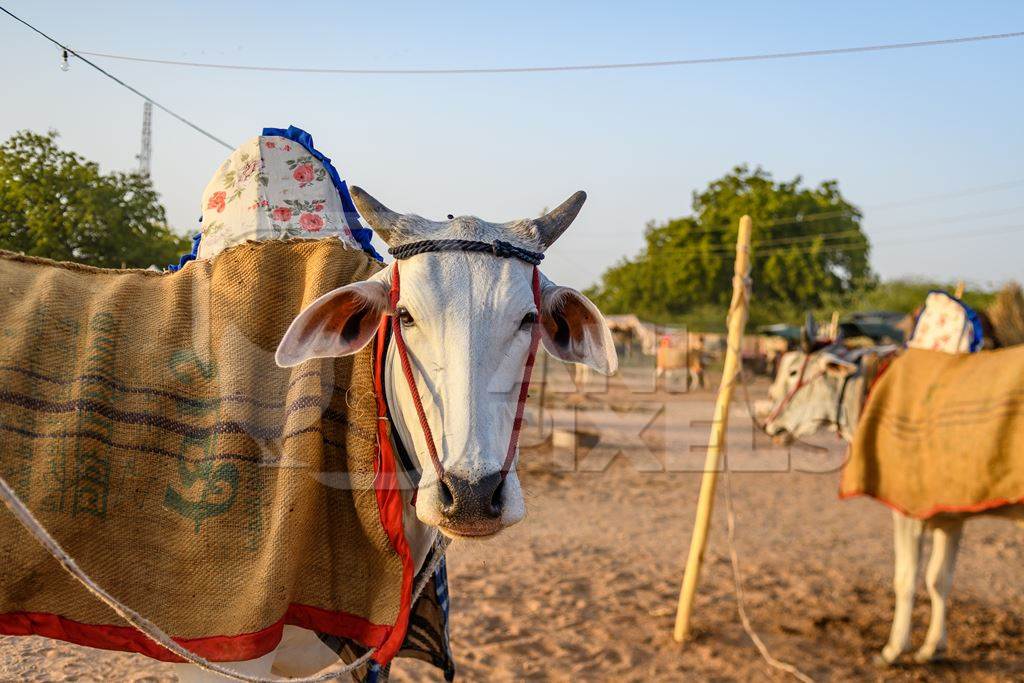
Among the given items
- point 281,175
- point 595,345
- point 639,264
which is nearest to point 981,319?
point 595,345

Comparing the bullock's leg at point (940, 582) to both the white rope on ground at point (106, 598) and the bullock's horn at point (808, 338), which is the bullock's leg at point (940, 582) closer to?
the bullock's horn at point (808, 338)

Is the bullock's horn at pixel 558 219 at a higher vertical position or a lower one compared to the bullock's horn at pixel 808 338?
higher

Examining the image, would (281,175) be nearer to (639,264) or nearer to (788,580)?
(788,580)

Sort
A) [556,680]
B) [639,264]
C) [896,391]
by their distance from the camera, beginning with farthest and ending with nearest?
[639,264]
[896,391]
[556,680]

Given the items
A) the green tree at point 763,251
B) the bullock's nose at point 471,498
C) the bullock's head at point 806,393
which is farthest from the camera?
the green tree at point 763,251

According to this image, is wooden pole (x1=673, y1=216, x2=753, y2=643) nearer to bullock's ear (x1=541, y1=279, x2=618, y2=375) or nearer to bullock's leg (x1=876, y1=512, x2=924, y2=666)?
bullock's leg (x1=876, y1=512, x2=924, y2=666)

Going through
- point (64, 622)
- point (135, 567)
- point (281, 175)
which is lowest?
point (64, 622)

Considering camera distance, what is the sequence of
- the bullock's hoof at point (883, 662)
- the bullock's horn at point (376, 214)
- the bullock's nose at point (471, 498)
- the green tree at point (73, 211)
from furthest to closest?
the bullock's hoof at point (883, 662), the green tree at point (73, 211), the bullock's horn at point (376, 214), the bullock's nose at point (471, 498)

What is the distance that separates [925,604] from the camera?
6.25m

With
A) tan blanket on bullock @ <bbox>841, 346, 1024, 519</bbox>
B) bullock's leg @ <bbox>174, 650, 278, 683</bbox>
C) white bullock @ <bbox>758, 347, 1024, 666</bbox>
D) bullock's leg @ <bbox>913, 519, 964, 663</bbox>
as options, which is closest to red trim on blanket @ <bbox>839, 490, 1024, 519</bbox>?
tan blanket on bullock @ <bbox>841, 346, 1024, 519</bbox>

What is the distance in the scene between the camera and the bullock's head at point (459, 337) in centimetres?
195

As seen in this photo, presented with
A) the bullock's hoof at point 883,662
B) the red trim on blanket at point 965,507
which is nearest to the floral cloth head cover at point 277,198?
the red trim on blanket at point 965,507

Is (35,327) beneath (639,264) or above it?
beneath

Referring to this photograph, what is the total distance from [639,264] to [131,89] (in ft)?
119
